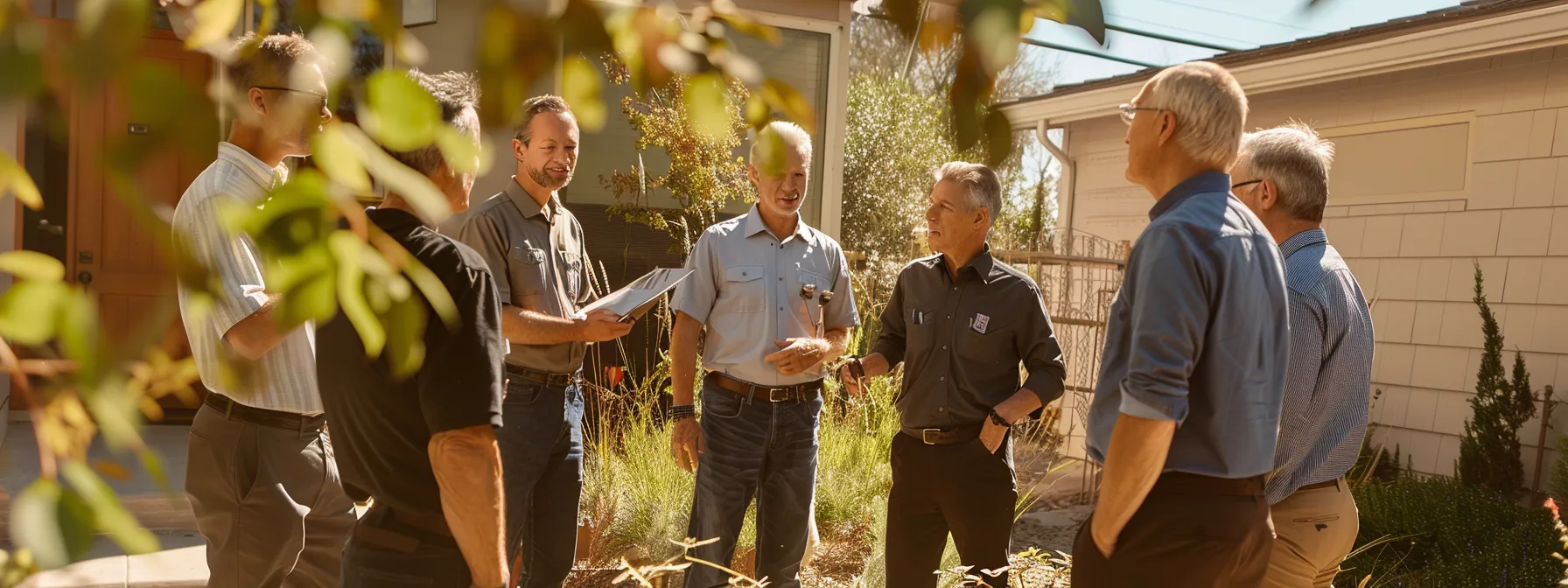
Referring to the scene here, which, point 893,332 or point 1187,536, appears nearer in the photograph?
point 1187,536

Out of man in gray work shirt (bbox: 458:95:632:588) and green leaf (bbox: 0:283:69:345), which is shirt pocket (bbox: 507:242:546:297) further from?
green leaf (bbox: 0:283:69:345)

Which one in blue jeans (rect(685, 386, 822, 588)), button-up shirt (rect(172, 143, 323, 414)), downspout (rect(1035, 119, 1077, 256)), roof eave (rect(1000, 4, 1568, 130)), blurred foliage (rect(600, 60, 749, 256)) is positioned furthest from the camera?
downspout (rect(1035, 119, 1077, 256))

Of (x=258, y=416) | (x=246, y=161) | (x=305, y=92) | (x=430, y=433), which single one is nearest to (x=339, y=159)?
(x=305, y=92)

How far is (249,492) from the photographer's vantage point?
2.62 m

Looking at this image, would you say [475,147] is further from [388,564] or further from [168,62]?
[388,564]

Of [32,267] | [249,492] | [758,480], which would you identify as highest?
[32,267]

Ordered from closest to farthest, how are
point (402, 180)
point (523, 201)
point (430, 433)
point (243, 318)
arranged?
point (402, 180) → point (430, 433) → point (243, 318) → point (523, 201)

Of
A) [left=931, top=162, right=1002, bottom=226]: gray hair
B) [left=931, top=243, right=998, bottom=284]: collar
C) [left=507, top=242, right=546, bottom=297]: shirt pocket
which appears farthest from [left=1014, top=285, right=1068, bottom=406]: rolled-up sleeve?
[left=507, top=242, right=546, bottom=297]: shirt pocket

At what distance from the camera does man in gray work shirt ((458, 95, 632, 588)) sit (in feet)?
10.6

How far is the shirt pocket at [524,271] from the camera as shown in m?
3.32

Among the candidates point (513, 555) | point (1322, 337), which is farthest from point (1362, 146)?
point (513, 555)

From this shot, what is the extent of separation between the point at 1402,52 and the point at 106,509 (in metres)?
7.91

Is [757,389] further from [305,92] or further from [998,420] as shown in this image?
[305,92]

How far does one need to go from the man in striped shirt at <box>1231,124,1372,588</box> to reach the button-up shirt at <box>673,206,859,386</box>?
4.81ft
